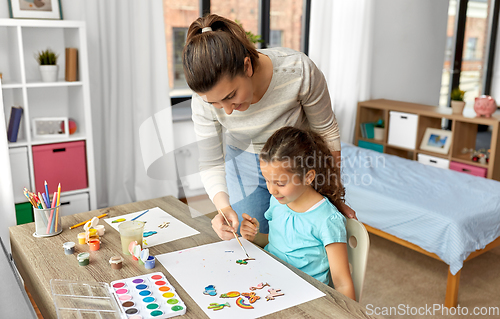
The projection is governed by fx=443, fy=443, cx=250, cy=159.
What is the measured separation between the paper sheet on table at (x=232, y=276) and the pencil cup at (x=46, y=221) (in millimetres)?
368

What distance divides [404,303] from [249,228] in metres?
1.23

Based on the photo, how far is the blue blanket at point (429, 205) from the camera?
6.83 ft

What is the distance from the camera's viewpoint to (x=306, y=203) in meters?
1.29

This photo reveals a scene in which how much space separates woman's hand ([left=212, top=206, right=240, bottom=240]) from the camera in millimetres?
1236

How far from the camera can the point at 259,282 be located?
1.02 m

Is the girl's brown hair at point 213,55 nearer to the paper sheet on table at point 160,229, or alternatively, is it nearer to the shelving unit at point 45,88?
the paper sheet on table at point 160,229

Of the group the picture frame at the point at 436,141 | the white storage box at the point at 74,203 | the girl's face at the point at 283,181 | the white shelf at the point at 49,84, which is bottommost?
the white storage box at the point at 74,203

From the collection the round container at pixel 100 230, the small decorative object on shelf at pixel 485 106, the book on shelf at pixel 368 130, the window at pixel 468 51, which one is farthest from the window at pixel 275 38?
the round container at pixel 100 230

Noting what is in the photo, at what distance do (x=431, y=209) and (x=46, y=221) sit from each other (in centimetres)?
175

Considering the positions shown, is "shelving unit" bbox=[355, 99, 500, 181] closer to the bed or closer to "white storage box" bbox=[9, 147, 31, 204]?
the bed

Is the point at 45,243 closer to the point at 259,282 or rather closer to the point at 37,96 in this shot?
the point at 259,282

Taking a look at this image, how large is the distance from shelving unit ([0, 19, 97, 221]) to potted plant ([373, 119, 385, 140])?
8.27 ft

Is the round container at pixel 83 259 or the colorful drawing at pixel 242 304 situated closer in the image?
the colorful drawing at pixel 242 304

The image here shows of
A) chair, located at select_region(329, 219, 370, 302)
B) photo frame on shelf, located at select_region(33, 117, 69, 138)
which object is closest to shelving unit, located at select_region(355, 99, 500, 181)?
chair, located at select_region(329, 219, 370, 302)
